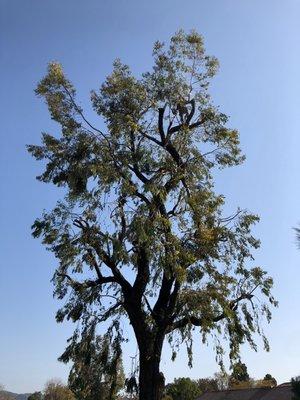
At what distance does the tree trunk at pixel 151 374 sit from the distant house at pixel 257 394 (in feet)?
105

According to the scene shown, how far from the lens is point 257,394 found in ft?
167

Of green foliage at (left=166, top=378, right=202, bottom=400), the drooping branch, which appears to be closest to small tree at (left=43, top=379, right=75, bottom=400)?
green foliage at (left=166, top=378, right=202, bottom=400)

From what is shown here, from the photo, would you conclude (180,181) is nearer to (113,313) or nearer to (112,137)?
(112,137)

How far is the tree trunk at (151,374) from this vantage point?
52.4ft

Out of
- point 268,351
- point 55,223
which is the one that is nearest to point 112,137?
point 55,223

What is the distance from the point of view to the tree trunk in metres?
16.0

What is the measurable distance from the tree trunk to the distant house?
31965mm

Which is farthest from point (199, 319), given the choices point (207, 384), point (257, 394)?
point (207, 384)

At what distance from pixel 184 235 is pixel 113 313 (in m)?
3.85

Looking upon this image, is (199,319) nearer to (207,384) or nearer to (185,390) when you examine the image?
(185,390)

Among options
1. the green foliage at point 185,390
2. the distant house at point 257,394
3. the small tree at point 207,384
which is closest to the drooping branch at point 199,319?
the distant house at point 257,394

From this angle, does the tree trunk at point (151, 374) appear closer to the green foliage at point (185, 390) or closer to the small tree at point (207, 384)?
the green foliage at point (185, 390)

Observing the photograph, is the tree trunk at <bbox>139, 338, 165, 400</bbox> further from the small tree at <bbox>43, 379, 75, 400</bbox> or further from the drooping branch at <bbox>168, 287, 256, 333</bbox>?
the small tree at <bbox>43, 379, 75, 400</bbox>

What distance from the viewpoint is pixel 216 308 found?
16906 mm
